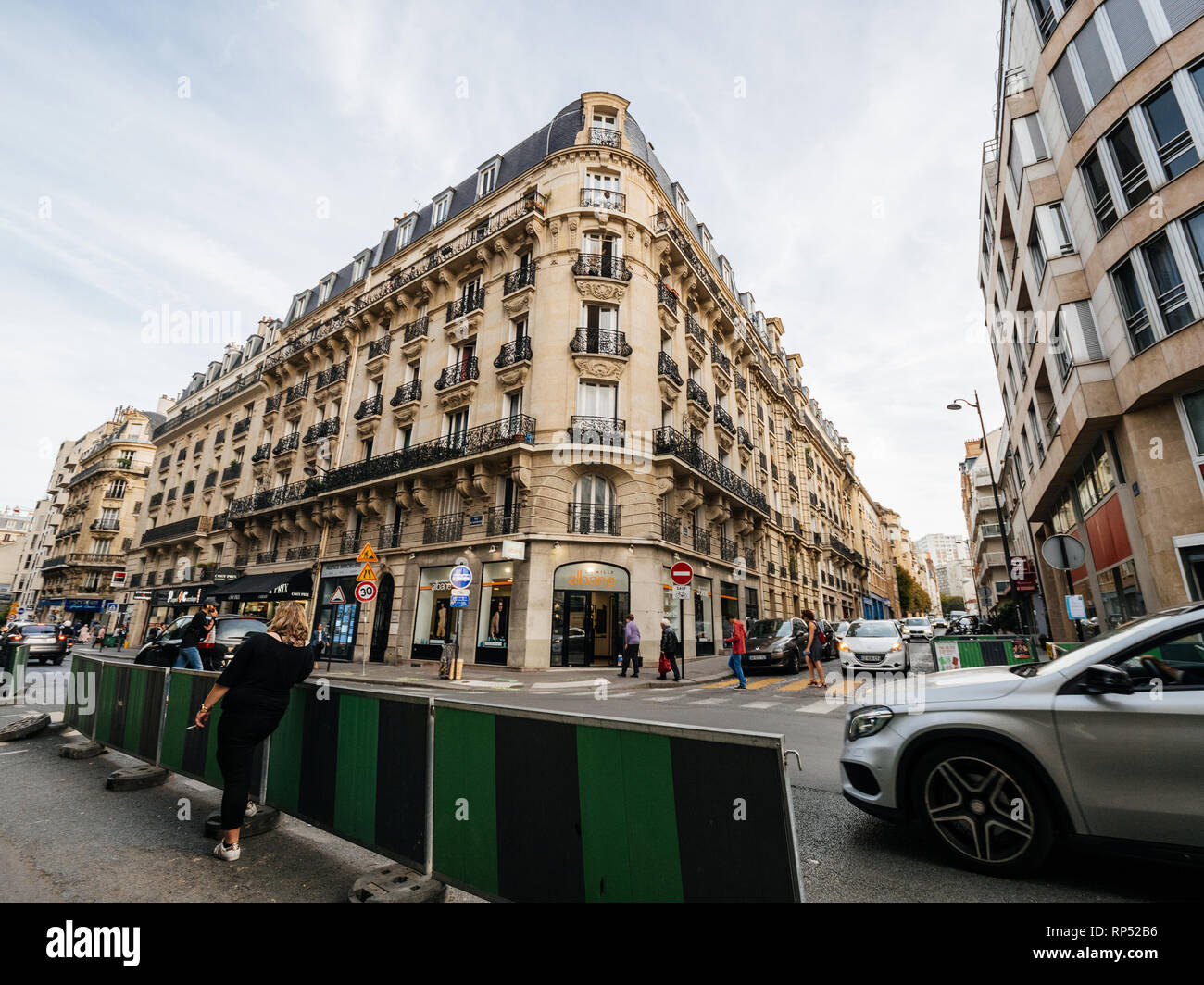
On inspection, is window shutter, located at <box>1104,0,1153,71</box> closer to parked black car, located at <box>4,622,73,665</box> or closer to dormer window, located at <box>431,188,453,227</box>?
dormer window, located at <box>431,188,453,227</box>

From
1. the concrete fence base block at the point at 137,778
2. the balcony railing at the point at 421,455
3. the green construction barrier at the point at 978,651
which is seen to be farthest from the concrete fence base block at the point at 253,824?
the balcony railing at the point at 421,455

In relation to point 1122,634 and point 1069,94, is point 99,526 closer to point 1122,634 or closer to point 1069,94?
point 1122,634

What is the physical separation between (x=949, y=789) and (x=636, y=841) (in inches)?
87.9

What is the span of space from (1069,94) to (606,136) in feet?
50.8

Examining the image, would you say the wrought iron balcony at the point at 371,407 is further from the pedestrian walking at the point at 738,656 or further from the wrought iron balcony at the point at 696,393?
the pedestrian walking at the point at 738,656

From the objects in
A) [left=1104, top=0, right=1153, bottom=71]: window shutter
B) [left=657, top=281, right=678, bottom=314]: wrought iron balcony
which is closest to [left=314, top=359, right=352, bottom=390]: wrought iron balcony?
[left=657, top=281, right=678, bottom=314]: wrought iron balcony

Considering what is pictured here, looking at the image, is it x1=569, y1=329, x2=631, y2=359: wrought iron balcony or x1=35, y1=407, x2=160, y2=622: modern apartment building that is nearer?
x1=569, y1=329, x2=631, y2=359: wrought iron balcony

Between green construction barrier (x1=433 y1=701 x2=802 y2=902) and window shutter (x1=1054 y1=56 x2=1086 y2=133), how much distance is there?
19.5m

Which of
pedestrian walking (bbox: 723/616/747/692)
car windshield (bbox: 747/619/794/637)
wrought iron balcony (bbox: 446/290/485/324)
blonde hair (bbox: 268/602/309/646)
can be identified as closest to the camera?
blonde hair (bbox: 268/602/309/646)

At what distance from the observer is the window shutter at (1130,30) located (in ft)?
40.2

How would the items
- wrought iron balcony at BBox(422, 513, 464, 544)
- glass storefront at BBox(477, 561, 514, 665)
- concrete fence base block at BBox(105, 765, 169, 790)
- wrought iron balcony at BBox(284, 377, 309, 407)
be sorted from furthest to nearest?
wrought iron balcony at BBox(284, 377, 309, 407)
wrought iron balcony at BBox(422, 513, 464, 544)
glass storefront at BBox(477, 561, 514, 665)
concrete fence base block at BBox(105, 765, 169, 790)

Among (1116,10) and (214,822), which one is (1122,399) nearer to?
(1116,10)

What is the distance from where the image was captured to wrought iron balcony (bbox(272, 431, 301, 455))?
28.5 m

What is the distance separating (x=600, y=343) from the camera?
20.0 m
